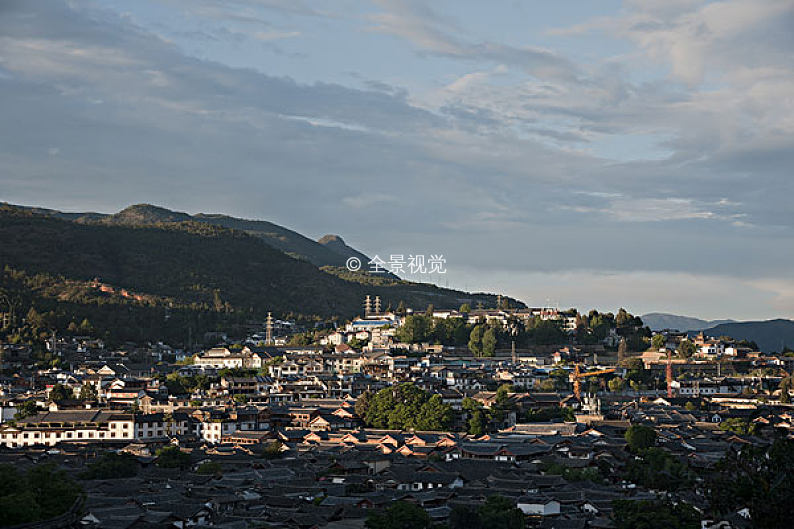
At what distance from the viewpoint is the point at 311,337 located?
78.0m

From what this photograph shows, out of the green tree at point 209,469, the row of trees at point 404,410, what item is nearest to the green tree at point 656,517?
the green tree at point 209,469

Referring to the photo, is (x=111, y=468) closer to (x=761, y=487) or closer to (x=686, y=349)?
(x=761, y=487)

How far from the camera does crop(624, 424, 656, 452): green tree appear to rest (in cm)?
3778

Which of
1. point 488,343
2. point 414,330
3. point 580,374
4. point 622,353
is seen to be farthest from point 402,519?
point 414,330

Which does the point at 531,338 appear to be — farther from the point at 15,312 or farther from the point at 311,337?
the point at 15,312

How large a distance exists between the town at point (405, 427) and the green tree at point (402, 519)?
0.16 ft

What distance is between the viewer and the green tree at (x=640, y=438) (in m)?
37.8

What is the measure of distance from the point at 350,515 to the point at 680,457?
13.7 m

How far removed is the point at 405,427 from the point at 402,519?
20.2 m

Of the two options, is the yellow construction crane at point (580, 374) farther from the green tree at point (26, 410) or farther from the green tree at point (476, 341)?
the green tree at point (26, 410)

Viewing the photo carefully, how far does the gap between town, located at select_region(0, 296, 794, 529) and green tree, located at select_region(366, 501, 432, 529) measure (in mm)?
49

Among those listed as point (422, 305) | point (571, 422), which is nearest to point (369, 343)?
point (571, 422)

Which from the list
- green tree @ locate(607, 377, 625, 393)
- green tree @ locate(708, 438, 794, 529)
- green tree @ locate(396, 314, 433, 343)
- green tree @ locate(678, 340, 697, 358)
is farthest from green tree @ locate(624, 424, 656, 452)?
green tree @ locate(396, 314, 433, 343)

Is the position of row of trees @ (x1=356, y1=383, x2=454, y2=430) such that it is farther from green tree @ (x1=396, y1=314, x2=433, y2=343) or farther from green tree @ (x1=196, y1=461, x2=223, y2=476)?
green tree @ (x1=396, y1=314, x2=433, y2=343)
